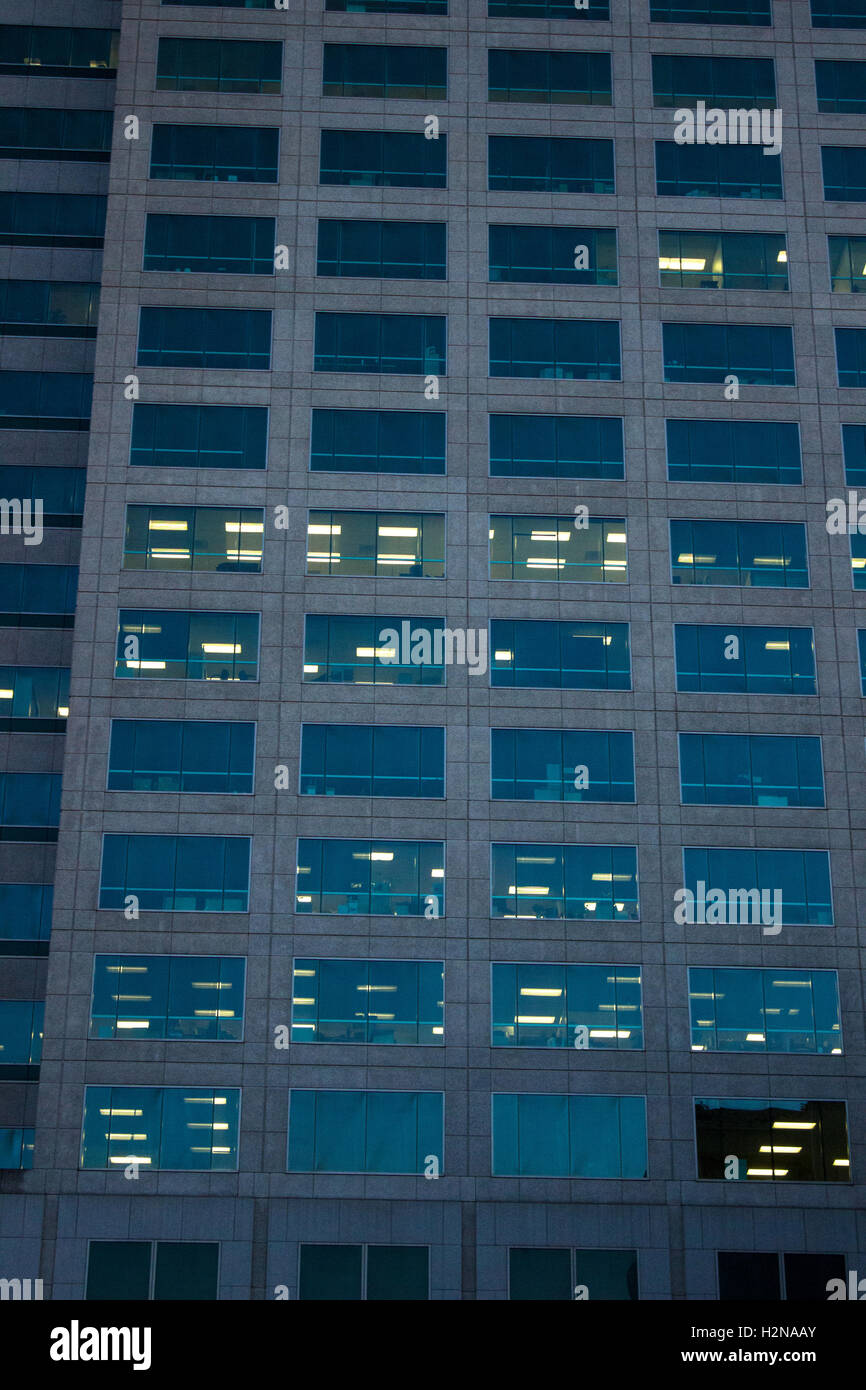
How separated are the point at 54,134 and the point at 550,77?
18.2 meters

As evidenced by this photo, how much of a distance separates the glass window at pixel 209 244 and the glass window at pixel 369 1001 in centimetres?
2317

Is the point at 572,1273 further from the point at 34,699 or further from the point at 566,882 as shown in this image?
the point at 34,699

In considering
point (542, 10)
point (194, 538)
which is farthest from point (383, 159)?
point (194, 538)

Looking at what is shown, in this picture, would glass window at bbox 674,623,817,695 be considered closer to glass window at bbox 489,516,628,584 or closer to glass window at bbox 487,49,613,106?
glass window at bbox 489,516,628,584

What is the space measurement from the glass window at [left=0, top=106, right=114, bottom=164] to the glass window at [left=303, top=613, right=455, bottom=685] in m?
20.9

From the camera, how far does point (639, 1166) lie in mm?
37469

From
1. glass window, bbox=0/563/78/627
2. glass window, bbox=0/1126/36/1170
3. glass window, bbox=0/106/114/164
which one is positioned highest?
glass window, bbox=0/106/114/164

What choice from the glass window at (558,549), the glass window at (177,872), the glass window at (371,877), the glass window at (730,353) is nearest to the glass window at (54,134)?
the glass window at (558,549)

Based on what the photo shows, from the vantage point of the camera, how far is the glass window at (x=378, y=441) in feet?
142

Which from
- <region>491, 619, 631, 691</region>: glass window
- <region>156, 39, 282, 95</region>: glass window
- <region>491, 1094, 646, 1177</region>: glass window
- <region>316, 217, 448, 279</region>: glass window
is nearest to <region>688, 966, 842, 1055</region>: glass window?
<region>491, 1094, 646, 1177</region>: glass window

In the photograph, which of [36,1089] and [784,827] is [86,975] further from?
[784,827]

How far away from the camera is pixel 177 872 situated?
1560 inches

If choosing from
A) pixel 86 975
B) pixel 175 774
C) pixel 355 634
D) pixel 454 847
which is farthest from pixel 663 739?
pixel 86 975

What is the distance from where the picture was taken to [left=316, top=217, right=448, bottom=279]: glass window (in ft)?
149
